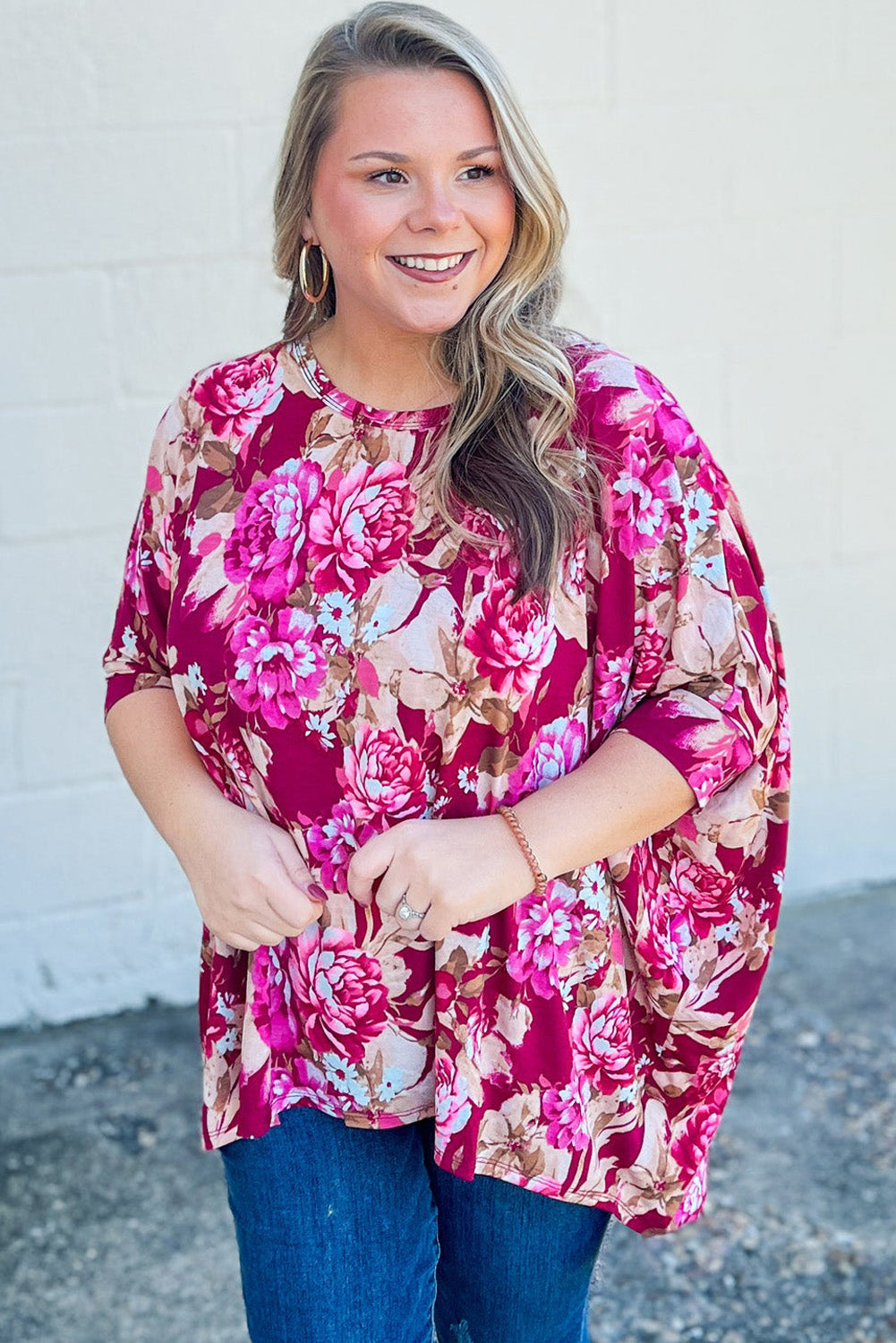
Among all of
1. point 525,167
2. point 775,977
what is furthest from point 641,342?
point 525,167

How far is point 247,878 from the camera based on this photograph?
138cm

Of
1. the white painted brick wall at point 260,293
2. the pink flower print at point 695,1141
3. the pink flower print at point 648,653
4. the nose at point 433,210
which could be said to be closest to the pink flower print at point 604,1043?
the pink flower print at point 695,1141

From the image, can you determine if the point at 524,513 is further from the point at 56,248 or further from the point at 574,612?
the point at 56,248

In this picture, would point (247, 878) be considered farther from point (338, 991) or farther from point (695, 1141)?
point (695, 1141)

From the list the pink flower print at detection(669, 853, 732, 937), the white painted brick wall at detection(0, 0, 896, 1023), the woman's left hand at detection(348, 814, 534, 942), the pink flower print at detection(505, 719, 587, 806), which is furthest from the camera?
the white painted brick wall at detection(0, 0, 896, 1023)

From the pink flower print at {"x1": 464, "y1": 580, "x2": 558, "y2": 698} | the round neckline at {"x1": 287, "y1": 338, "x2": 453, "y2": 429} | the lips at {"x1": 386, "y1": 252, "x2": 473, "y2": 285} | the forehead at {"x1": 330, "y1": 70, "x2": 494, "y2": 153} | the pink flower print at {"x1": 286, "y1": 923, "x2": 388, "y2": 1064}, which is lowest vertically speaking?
the pink flower print at {"x1": 286, "y1": 923, "x2": 388, "y2": 1064}

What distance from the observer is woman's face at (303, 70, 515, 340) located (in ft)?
4.46

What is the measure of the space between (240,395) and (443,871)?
57 centimetres

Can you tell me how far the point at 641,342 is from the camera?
9.77 ft

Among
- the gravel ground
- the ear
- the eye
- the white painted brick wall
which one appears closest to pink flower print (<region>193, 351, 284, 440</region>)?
the ear

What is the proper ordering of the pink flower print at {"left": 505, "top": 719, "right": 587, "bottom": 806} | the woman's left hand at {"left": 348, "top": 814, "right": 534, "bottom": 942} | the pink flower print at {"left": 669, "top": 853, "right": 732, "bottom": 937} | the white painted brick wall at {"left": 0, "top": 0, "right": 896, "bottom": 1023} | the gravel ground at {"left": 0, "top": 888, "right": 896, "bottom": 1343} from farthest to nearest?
the white painted brick wall at {"left": 0, "top": 0, "right": 896, "bottom": 1023} → the gravel ground at {"left": 0, "top": 888, "right": 896, "bottom": 1343} → the pink flower print at {"left": 669, "top": 853, "right": 732, "bottom": 937} → the pink flower print at {"left": 505, "top": 719, "right": 587, "bottom": 806} → the woman's left hand at {"left": 348, "top": 814, "right": 534, "bottom": 942}

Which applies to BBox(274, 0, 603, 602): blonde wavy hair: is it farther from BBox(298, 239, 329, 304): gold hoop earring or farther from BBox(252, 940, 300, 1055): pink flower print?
BBox(252, 940, 300, 1055): pink flower print

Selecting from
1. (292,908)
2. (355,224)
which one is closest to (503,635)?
(292,908)

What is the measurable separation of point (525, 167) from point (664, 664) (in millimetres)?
507
